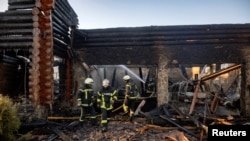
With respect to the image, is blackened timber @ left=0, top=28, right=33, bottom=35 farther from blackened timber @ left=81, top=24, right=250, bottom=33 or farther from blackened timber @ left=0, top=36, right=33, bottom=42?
blackened timber @ left=81, top=24, right=250, bottom=33

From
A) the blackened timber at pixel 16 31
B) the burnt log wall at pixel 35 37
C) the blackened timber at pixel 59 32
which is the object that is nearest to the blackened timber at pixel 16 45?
the burnt log wall at pixel 35 37

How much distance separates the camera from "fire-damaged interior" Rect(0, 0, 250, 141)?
363 inches

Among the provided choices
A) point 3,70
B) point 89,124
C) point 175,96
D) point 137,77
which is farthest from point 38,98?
point 175,96

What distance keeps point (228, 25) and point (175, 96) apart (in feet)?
24.5

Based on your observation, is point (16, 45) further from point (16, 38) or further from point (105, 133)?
point (105, 133)

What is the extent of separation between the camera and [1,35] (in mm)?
9938

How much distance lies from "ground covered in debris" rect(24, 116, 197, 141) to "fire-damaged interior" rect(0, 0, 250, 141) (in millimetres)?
35

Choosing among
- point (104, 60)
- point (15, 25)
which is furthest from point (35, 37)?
point (104, 60)

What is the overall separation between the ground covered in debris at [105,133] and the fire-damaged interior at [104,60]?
0.04m

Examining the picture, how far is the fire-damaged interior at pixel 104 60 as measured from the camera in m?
9.21

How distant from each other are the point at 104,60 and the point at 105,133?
14.5 ft

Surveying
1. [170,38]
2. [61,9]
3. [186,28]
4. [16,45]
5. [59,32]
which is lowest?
[16,45]

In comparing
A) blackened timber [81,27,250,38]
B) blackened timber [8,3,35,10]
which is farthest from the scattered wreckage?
blackened timber [8,3,35,10]

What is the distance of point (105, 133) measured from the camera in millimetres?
8602
